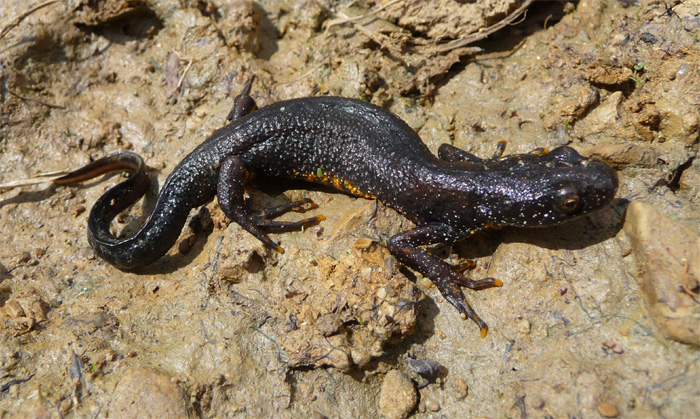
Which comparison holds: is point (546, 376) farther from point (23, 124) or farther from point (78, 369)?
point (23, 124)

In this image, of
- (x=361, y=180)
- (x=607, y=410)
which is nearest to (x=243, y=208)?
(x=361, y=180)

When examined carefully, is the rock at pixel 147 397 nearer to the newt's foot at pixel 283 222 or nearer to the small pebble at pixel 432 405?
the newt's foot at pixel 283 222

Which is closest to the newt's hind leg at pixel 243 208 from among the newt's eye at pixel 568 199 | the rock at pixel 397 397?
the rock at pixel 397 397

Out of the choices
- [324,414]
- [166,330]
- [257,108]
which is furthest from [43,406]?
[257,108]

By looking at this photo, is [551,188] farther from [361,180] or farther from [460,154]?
[361,180]

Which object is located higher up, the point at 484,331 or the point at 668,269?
the point at 668,269

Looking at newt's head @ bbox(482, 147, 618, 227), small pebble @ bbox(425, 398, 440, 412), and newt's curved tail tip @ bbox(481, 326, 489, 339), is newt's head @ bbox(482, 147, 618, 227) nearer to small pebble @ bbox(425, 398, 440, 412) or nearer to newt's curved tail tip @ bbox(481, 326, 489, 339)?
newt's curved tail tip @ bbox(481, 326, 489, 339)

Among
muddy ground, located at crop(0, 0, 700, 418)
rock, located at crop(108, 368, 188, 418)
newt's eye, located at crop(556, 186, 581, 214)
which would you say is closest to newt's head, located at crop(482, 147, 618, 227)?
newt's eye, located at crop(556, 186, 581, 214)

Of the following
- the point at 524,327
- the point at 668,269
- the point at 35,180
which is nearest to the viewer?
the point at 668,269
